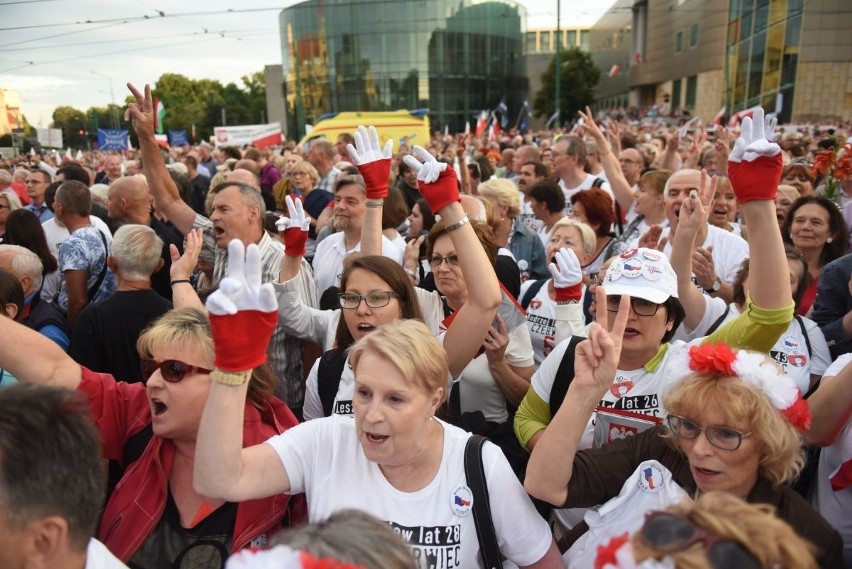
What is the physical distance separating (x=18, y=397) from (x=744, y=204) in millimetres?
2362

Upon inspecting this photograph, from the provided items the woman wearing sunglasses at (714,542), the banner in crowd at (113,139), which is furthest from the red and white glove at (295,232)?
the banner in crowd at (113,139)

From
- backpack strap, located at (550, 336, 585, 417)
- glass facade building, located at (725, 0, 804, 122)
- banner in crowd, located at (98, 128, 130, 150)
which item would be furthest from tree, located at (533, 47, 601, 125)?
backpack strap, located at (550, 336, 585, 417)

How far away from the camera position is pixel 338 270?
180 inches

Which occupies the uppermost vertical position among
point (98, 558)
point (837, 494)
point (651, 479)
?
point (98, 558)

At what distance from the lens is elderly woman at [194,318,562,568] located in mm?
1899

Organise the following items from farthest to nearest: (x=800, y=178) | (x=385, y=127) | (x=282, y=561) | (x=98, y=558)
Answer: (x=385, y=127) < (x=800, y=178) < (x=98, y=558) < (x=282, y=561)

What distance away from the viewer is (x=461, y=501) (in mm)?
1918

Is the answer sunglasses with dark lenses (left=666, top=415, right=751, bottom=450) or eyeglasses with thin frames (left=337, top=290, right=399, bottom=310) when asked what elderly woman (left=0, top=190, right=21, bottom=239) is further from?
sunglasses with dark lenses (left=666, top=415, right=751, bottom=450)

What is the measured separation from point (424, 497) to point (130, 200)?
4.57 metres

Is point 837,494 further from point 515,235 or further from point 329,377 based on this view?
point 515,235

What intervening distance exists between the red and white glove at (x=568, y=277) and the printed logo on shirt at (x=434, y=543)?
63.2 inches

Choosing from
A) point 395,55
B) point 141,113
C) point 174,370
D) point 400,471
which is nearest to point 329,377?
point 174,370

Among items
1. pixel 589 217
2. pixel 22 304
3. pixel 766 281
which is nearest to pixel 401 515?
pixel 766 281

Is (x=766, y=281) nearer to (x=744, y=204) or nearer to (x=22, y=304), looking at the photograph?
(x=744, y=204)
